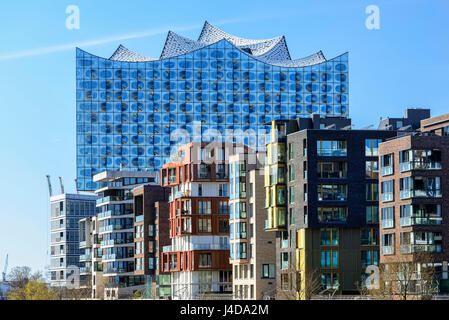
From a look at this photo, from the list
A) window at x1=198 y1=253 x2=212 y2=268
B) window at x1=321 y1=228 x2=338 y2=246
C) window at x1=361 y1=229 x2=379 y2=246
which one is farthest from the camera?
window at x1=198 y1=253 x2=212 y2=268

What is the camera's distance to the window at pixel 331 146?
84.6 m

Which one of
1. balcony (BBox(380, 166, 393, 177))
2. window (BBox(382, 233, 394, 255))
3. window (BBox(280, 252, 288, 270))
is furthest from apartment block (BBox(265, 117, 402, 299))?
window (BBox(382, 233, 394, 255))

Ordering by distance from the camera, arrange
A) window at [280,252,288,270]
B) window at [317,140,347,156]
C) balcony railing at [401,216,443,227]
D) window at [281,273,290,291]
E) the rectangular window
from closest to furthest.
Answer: balcony railing at [401,216,443,227]
window at [317,140,347,156]
window at [281,273,290,291]
window at [280,252,288,270]
the rectangular window

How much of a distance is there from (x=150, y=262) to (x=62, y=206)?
Answer: 54.2 metres

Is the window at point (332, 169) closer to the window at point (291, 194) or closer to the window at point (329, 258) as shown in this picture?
the window at point (291, 194)

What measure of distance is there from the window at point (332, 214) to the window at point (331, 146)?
4700 mm

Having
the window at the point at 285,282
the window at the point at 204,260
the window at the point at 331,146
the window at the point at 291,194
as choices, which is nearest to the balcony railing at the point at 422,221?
the window at the point at 331,146

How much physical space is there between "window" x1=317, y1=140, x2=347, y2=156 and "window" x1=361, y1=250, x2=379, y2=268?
8.78 meters

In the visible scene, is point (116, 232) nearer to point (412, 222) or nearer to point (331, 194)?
point (331, 194)

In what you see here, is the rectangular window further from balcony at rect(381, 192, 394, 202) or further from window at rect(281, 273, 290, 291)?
balcony at rect(381, 192, 394, 202)

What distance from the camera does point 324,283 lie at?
82.9 m

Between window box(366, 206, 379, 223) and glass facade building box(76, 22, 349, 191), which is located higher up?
glass facade building box(76, 22, 349, 191)

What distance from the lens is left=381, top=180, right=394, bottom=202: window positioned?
7575 centimetres
